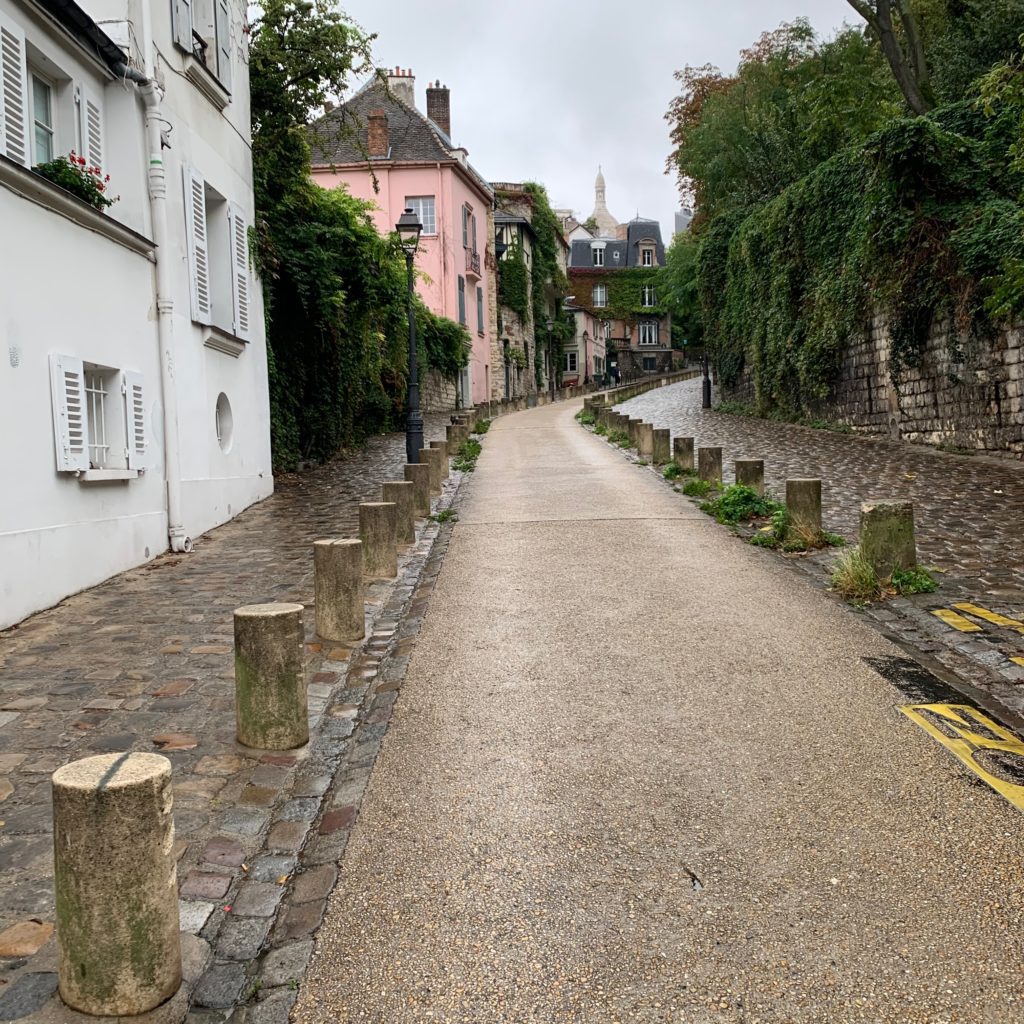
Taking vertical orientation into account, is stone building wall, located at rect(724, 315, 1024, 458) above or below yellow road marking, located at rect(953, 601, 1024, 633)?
above

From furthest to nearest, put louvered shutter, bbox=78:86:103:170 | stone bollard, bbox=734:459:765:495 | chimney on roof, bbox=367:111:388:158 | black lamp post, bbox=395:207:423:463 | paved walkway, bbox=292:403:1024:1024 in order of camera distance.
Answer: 1. chimney on roof, bbox=367:111:388:158
2. black lamp post, bbox=395:207:423:463
3. stone bollard, bbox=734:459:765:495
4. louvered shutter, bbox=78:86:103:170
5. paved walkway, bbox=292:403:1024:1024

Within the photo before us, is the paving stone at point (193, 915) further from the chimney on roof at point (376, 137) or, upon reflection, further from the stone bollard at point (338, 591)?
the chimney on roof at point (376, 137)

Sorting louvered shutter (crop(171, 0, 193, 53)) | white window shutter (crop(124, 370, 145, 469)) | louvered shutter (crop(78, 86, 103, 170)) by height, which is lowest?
white window shutter (crop(124, 370, 145, 469))

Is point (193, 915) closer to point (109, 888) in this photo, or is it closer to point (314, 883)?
point (314, 883)

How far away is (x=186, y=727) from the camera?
182 inches

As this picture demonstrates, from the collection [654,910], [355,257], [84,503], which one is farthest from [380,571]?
[355,257]

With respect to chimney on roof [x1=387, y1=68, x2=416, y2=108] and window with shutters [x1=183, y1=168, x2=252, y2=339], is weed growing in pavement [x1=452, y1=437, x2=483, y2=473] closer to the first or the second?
window with shutters [x1=183, y1=168, x2=252, y2=339]

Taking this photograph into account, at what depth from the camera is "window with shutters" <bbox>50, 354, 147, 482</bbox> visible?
7.54 meters

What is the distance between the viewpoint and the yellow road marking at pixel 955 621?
612cm

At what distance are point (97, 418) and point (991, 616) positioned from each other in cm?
731

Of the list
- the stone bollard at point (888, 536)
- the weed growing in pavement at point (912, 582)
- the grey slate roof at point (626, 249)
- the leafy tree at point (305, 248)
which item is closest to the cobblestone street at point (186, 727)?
the stone bollard at point (888, 536)

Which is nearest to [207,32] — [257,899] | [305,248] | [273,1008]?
[305,248]

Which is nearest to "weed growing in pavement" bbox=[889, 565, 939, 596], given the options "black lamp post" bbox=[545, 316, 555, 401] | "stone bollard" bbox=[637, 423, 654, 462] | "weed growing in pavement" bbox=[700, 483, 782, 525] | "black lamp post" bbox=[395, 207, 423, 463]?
"weed growing in pavement" bbox=[700, 483, 782, 525]

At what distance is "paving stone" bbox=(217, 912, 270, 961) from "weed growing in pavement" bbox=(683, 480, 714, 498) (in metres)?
10.7
